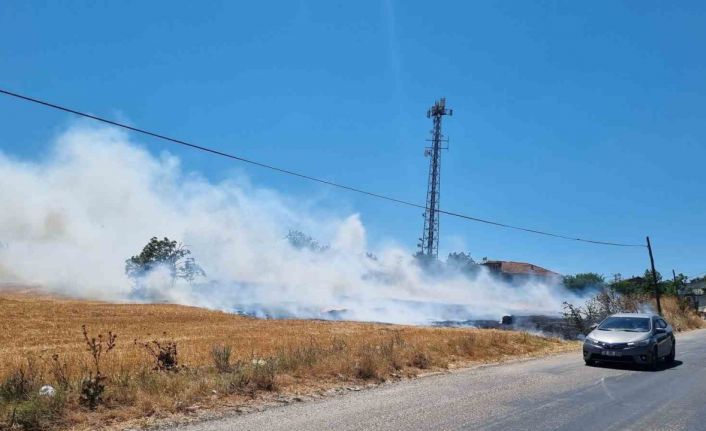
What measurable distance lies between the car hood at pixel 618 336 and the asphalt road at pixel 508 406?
1.46 meters

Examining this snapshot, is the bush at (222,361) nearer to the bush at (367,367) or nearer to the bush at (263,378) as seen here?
the bush at (263,378)

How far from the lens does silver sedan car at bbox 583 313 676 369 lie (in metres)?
13.8

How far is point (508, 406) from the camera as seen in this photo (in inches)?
332

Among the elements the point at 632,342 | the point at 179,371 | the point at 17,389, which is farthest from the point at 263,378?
the point at 632,342

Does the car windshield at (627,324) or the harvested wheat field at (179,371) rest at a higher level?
the car windshield at (627,324)

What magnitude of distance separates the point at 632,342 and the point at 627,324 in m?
1.87

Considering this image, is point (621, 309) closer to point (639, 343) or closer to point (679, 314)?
point (679, 314)

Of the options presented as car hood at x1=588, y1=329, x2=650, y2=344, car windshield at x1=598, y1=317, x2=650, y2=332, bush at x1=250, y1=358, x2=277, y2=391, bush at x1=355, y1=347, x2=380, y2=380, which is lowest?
bush at x1=250, y1=358, x2=277, y2=391

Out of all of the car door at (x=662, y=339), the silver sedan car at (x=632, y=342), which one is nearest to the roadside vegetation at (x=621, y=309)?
the car door at (x=662, y=339)

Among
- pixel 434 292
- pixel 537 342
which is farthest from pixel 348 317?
pixel 537 342

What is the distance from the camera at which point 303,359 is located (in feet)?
38.5

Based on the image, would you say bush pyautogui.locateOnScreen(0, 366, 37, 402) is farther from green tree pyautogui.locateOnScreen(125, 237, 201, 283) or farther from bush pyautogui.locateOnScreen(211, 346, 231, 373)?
green tree pyautogui.locateOnScreen(125, 237, 201, 283)

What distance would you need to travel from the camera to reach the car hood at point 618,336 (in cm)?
1412

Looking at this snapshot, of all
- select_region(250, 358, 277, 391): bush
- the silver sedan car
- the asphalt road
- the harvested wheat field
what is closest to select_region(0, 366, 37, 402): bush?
the harvested wheat field
